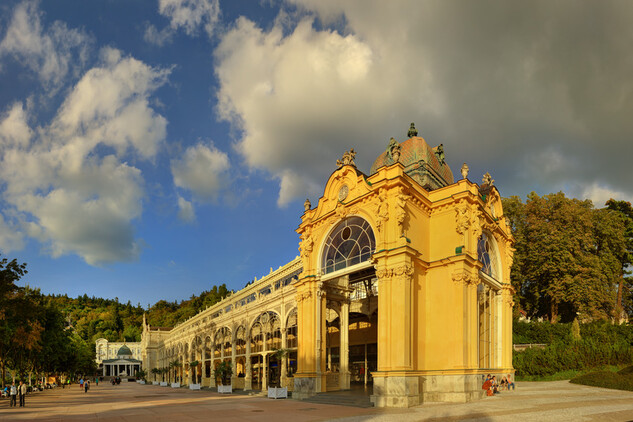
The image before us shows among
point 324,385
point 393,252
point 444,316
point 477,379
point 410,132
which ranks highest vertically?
point 410,132

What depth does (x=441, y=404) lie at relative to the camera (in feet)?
72.8

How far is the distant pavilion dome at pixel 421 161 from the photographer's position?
30.2 m

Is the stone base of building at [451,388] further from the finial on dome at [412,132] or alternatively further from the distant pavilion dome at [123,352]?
the distant pavilion dome at [123,352]

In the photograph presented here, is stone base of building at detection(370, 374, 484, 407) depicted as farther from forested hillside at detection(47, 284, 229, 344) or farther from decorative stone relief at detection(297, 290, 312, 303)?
forested hillside at detection(47, 284, 229, 344)

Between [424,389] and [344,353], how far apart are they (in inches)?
345

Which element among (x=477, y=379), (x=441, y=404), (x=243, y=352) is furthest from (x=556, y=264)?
(x=243, y=352)

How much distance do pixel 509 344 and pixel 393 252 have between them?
605 inches

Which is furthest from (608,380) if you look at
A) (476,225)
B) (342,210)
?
(342,210)

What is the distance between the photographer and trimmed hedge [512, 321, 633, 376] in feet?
114

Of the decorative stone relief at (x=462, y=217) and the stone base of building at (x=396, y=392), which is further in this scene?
the decorative stone relief at (x=462, y=217)

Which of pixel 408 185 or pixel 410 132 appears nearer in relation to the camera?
pixel 408 185

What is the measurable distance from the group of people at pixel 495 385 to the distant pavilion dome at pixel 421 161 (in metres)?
12.2

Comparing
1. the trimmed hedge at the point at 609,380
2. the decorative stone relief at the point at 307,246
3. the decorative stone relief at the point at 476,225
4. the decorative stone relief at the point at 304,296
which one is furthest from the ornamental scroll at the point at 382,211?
the trimmed hedge at the point at 609,380

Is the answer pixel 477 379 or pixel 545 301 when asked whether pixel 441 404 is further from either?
pixel 545 301
